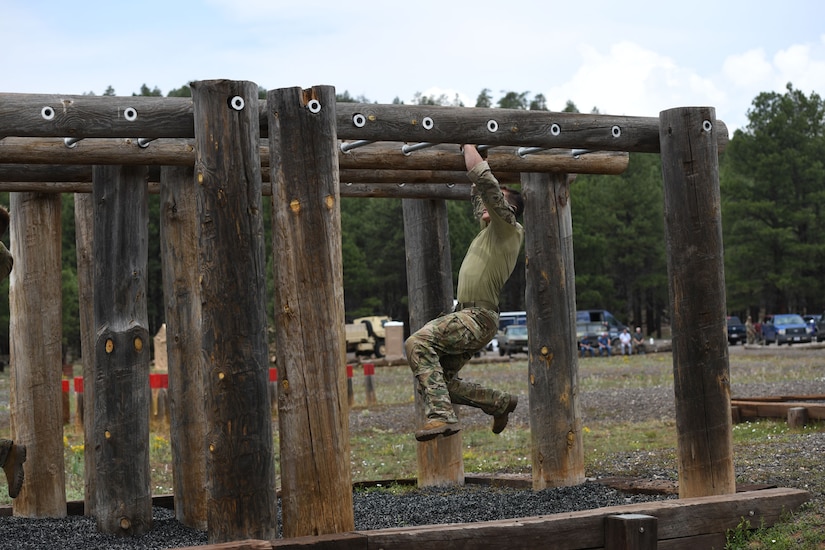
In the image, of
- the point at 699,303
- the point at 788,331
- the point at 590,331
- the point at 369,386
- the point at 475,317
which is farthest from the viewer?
the point at 590,331

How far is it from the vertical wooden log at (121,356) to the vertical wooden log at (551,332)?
3.33 m

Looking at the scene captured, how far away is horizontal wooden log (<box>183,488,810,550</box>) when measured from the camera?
667 cm

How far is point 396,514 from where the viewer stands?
930cm

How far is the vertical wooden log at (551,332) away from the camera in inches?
392

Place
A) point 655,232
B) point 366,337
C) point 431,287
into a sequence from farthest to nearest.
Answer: point 655,232 → point 366,337 → point 431,287

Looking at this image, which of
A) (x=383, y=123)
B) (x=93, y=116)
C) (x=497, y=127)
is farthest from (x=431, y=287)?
(x=93, y=116)

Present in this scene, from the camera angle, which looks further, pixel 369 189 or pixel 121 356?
pixel 369 189

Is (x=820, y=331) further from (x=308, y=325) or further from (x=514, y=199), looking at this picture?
(x=308, y=325)

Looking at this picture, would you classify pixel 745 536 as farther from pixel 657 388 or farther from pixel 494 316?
pixel 657 388

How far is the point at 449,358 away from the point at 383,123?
1.73m

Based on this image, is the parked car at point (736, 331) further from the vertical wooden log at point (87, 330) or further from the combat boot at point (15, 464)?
the combat boot at point (15, 464)

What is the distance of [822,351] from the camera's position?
136 ft

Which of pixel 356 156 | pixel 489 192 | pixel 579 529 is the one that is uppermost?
pixel 356 156

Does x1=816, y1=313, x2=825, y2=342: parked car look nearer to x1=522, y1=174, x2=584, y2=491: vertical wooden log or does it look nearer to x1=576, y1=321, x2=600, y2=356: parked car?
x1=576, y1=321, x2=600, y2=356: parked car
